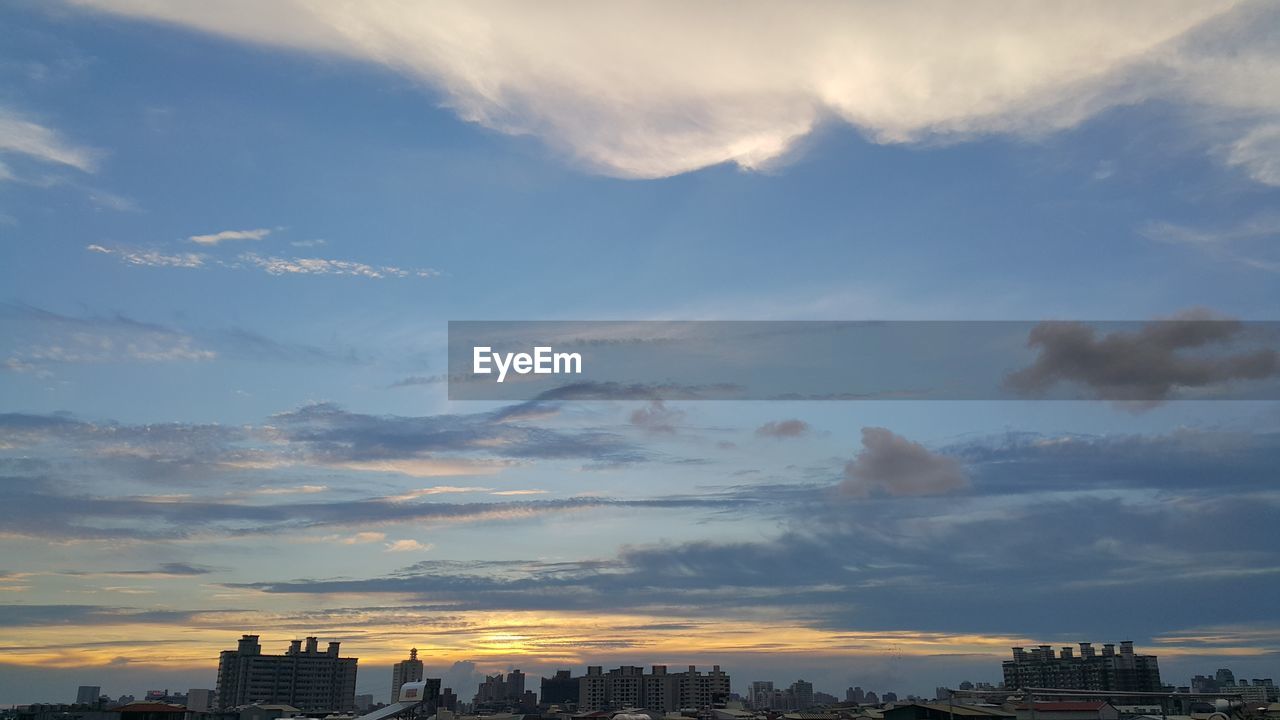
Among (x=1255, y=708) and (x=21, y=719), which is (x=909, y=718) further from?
(x=21, y=719)

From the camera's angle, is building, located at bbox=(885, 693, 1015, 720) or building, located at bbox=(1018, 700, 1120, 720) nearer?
A: building, located at bbox=(885, 693, 1015, 720)

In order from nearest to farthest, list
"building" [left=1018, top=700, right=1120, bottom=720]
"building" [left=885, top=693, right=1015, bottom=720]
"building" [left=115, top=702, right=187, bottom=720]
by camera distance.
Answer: "building" [left=885, top=693, right=1015, bottom=720]
"building" [left=1018, top=700, right=1120, bottom=720]
"building" [left=115, top=702, right=187, bottom=720]

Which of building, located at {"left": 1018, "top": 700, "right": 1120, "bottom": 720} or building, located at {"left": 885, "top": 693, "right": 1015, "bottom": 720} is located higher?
building, located at {"left": 885, "top": 693, "right": 1015, "bottom": 720}

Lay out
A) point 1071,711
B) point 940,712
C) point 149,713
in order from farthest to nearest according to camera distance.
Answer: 1. point 1071,711
2. point 149,713
3. point 940,712

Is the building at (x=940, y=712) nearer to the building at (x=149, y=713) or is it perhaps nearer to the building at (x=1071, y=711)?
the building at (x=1071, y=711)

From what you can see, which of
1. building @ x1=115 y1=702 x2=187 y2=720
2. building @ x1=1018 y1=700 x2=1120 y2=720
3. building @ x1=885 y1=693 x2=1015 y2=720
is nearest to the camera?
building @ x1=885 y1=693 x2=1015 y2=720

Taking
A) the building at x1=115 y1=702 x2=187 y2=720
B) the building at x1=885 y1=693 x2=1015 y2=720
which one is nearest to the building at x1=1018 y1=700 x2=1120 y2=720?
the building at x1=885 y1=693 x2=1015 y2=720

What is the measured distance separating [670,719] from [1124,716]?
60.2 metres

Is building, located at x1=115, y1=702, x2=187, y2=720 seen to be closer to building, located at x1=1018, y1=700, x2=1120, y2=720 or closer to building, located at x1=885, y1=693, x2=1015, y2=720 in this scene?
building, located at x1=885, y1=693, x2=1015, y2=720

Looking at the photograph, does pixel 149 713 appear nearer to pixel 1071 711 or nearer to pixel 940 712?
pixel 940 712

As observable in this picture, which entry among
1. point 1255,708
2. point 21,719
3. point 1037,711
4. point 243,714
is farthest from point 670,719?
point 21,719

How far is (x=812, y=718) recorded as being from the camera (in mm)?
116625

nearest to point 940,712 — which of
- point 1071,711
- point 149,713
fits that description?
point 1071,711

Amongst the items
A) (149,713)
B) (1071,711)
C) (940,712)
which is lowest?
(1071,711)
